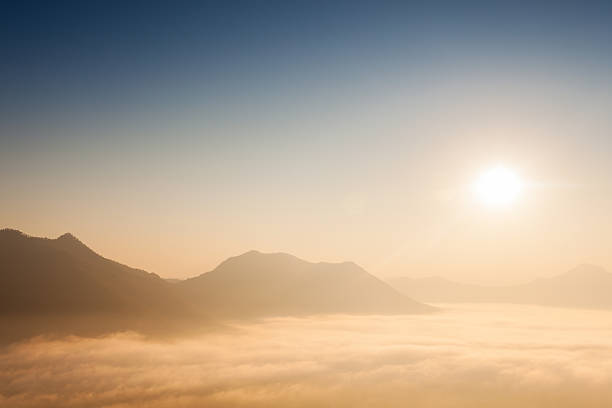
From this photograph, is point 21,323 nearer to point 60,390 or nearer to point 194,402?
point 60,390

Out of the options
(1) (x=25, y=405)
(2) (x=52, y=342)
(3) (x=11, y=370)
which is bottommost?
(1) (x=25, y=405)

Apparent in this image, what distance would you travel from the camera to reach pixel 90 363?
19962 centimetres

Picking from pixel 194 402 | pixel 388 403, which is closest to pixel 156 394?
pixel 194 402

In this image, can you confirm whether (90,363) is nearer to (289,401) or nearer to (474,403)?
(289,401)

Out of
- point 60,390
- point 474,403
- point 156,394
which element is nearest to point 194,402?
point 156,394

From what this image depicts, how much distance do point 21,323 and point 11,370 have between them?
20.3 m

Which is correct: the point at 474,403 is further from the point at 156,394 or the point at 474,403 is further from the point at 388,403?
the point at 156,394

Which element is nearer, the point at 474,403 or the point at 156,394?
the point at 474,403

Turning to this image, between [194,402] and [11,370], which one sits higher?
[11,370]

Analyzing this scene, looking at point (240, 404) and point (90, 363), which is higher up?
point (90, 363)

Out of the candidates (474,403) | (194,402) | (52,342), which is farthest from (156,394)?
(474,403)

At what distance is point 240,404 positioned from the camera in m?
197

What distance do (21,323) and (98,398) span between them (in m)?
48.9

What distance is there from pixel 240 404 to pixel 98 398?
199 ft
